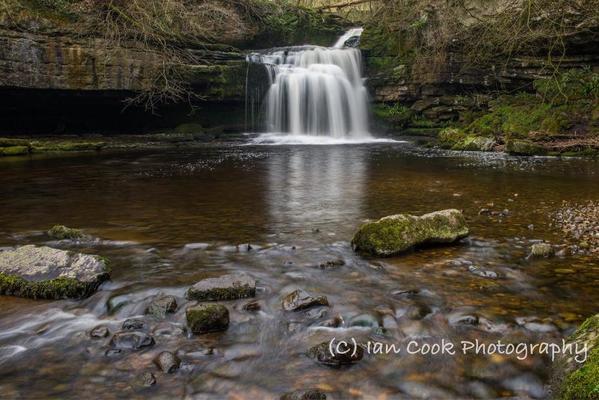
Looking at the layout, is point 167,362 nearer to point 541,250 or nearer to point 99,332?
point 99,332

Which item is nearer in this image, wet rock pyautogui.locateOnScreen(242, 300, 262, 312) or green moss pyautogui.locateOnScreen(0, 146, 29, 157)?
wet rock pyautogui.locateOnScreen(242, 300, 262, 312)

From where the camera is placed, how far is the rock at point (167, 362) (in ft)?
8.31

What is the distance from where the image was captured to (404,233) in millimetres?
4434

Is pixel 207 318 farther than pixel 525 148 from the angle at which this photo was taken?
No

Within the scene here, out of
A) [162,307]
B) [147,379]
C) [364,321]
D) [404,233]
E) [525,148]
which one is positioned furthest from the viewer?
[525,148]

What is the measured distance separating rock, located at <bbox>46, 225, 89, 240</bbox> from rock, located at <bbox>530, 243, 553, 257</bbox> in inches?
185

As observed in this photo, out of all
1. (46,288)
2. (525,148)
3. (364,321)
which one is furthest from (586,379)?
(525,148)

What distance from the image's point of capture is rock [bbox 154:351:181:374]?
2.53 m

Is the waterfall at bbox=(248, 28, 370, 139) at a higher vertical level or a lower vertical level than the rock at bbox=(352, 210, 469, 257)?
higher

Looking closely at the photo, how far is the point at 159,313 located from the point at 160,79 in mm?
16239

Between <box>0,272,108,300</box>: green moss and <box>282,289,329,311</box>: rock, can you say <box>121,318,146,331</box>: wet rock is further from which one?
<box>282,289,329,311</box>: rock

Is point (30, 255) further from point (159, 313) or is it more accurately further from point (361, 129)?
point (361, 129)

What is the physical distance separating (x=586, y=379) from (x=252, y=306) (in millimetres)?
2079

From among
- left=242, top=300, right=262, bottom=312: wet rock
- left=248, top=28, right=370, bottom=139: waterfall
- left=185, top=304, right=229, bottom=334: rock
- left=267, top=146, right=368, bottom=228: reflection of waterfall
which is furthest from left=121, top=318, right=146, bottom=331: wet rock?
left=248, top=28, right=370, bottom=139: waterfall
